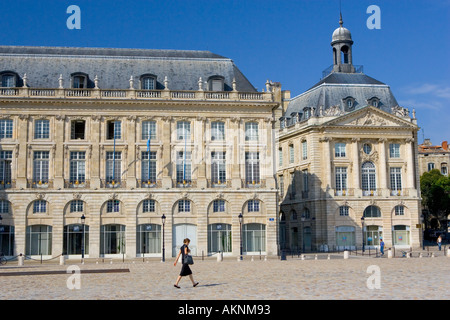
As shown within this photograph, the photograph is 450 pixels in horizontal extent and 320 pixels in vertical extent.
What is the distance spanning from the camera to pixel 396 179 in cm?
6981

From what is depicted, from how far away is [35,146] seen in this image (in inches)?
2099

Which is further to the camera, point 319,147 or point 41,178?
point 319,147

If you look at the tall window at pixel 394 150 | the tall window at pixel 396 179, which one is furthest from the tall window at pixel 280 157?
the tall window at pixel 396 179

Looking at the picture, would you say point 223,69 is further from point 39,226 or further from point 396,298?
point 396,298

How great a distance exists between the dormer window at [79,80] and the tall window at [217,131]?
37.0 ft

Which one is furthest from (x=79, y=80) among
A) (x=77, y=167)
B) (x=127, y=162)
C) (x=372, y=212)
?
(x=372, y=212)

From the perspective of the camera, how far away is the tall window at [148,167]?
178 feet

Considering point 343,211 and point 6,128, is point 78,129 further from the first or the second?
point 343,211

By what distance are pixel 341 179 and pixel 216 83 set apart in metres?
19.8

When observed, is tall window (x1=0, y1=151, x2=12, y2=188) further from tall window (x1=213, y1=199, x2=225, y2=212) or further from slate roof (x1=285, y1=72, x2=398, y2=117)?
slate roof (x1=285, y1=72, x2=398, y2=117)

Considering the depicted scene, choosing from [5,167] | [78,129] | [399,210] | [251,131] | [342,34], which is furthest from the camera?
[342,34]

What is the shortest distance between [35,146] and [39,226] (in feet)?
21.4

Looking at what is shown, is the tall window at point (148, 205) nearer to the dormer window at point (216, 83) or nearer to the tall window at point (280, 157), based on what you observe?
the dormer window at point (216, 83)

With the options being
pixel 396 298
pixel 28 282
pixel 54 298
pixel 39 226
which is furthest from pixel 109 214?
pixel 396 298
